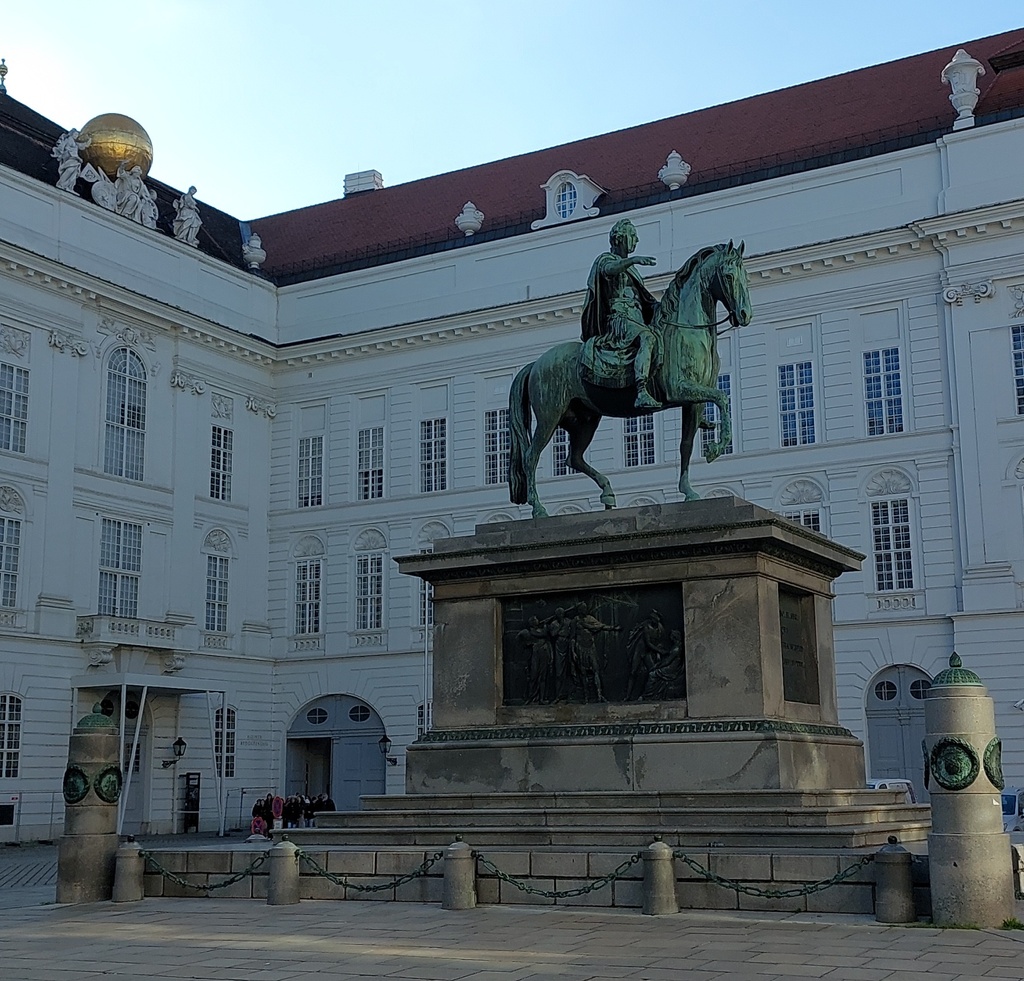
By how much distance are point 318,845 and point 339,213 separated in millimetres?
39299

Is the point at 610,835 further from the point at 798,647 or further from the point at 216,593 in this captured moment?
the point at 216,593

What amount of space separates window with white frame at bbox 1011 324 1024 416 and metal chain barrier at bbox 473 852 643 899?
2588 centimetres

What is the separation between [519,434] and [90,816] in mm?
6238

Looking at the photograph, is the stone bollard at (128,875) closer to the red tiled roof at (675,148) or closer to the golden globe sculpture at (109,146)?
the red tiled roof at (675,148)

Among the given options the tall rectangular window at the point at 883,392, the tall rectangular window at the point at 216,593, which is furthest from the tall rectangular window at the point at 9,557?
the tall rectangular window at the point at 883,392

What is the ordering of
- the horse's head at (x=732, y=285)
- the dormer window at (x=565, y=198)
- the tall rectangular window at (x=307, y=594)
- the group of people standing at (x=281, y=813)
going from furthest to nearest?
the tall rectangular window at (x=307, y=594) < the dormer window at (x=565, y=198) < the group of people standing at (x=281, y=813) < the horse's head at (x=732, y=285)

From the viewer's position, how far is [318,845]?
604 inches

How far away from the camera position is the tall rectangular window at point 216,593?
43688 mm

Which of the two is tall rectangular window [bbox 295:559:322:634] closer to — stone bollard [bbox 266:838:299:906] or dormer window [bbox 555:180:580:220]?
dormer window [bbox 555:180:580:220]

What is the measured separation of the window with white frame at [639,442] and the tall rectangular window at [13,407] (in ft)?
51.3

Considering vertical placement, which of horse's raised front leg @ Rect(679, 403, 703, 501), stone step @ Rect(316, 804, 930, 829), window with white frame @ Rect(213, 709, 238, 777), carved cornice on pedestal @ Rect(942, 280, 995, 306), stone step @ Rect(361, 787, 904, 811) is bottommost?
stone step @ Rect(316, 804, 930, 829)

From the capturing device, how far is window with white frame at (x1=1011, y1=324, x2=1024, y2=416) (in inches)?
1419

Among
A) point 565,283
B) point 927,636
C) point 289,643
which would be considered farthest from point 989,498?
point 289,643

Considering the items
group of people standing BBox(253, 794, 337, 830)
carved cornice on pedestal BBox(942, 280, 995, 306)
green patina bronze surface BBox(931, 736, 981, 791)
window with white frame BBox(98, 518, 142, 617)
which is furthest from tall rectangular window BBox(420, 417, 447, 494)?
green patina bronze surface BBox(931, 736, 981, 791)
